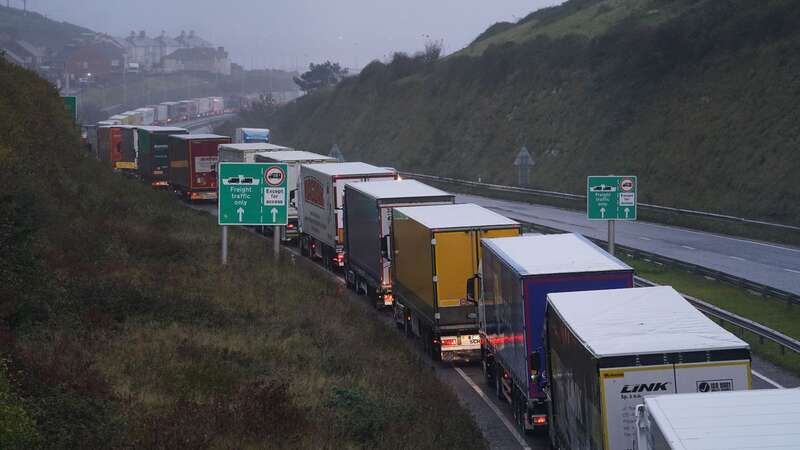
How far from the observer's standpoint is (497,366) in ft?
70.6

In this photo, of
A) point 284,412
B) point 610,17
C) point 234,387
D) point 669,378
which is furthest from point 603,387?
point 610,17

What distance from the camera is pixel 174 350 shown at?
772 inches

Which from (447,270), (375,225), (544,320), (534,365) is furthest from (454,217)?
(544,320)

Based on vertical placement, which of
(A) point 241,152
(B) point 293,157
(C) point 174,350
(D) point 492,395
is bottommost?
(D) point 492,395

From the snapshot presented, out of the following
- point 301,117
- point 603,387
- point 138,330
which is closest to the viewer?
point 603,387

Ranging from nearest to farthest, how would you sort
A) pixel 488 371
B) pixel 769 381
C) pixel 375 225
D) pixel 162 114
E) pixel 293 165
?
1. pixel 769 381
2. pixel 488 371
3. pixel 375 225
4. pixel 293 165
5. pixel 162 114

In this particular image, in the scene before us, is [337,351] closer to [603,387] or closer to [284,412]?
[284,412]

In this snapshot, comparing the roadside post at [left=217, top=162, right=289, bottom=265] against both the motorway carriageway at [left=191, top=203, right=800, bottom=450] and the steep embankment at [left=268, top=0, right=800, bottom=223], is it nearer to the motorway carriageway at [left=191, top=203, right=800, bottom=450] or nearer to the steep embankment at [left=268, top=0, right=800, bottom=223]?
the motorway carriageway at [left=191, top=203, right=800, bottom=450]

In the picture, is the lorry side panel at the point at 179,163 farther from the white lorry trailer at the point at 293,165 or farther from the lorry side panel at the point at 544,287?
the lorry side panel at the point at 544,287

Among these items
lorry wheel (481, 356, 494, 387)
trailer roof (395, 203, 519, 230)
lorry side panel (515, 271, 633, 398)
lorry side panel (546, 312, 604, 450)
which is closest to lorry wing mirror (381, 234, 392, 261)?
trailer roof (395, 203, 519, 230)

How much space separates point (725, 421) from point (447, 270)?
49.1ft

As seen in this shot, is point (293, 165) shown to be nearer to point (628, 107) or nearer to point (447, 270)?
point (447, 270)

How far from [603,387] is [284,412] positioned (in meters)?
5.24

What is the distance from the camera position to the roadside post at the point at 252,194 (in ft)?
103
